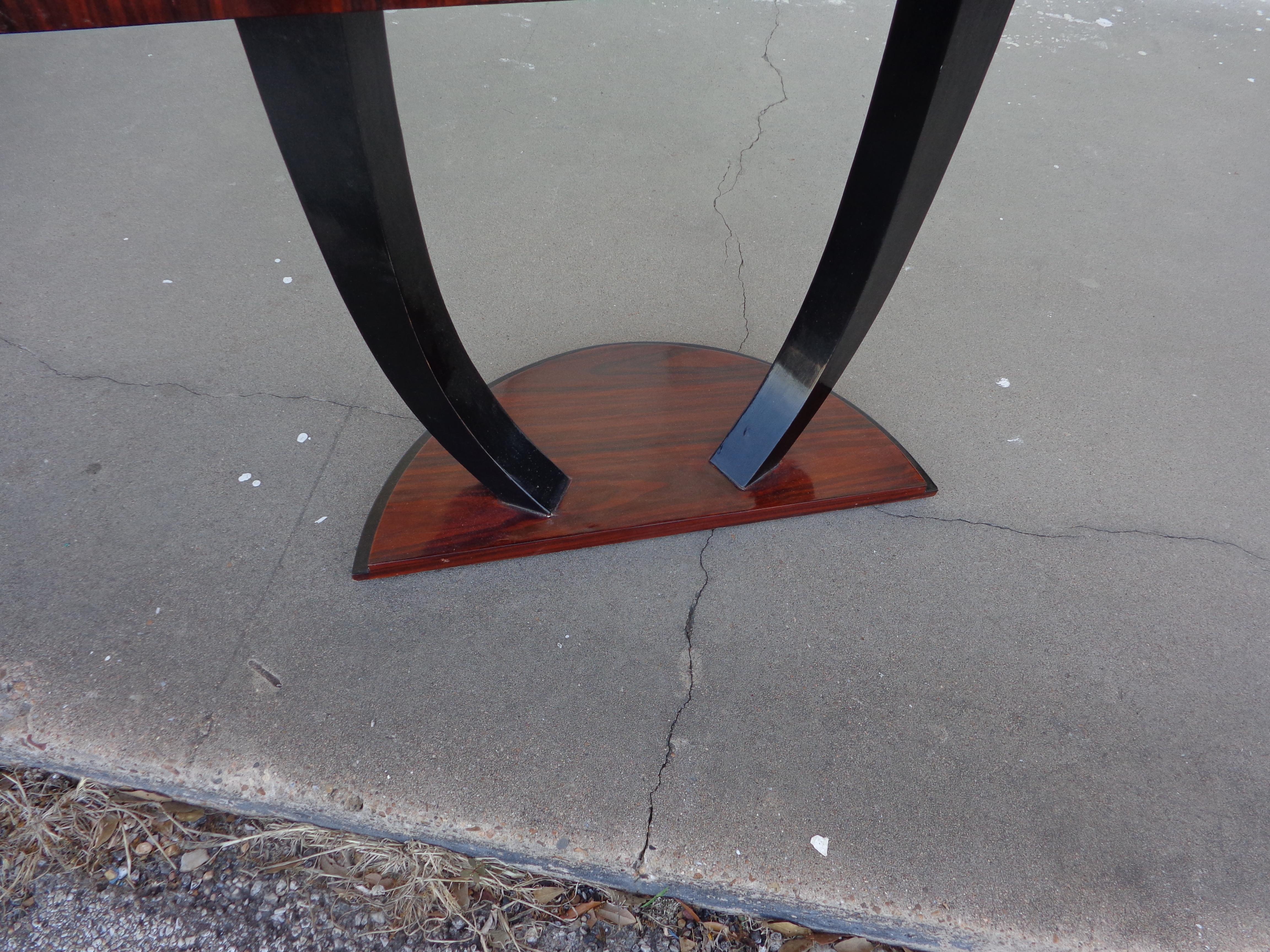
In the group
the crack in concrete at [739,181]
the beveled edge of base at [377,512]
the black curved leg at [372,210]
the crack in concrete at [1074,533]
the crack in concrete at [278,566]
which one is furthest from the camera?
the crack in concrete at [739,181]

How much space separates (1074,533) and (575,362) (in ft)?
3.44

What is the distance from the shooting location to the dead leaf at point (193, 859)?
109 centimetres

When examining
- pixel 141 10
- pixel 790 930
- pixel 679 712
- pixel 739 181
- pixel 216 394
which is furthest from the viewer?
pixel 739 181

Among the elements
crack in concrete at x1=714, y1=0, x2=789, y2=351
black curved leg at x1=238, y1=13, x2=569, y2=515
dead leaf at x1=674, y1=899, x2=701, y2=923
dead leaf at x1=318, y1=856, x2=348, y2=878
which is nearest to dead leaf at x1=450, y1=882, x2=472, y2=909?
dead leaf at x1=318, y1=856, x2=348, y2=878

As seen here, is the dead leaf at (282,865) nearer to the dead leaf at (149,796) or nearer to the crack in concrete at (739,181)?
A: the dead leaf at (149,796)

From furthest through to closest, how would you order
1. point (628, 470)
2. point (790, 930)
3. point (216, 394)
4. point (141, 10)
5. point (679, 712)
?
point (216, 394) < point (628, 470) < point (679, 712) < point (790, 930) < point (141, 10)

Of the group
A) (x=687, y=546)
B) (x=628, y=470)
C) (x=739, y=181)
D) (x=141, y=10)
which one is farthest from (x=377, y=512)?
(x=739, y=181)

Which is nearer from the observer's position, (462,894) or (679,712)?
(462,894)

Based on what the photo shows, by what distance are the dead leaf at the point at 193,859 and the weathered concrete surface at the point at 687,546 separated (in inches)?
3.2

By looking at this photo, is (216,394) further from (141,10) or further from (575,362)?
(141,10)

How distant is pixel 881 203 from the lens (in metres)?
1.08

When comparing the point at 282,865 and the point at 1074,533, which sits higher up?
the point at 1074,533

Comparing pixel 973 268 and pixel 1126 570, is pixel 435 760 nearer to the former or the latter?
pixel 1126 570

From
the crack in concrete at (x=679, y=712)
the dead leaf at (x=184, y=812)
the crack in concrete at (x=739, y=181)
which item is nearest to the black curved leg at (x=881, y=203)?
the crack in concrete at (x=679, y=712)
